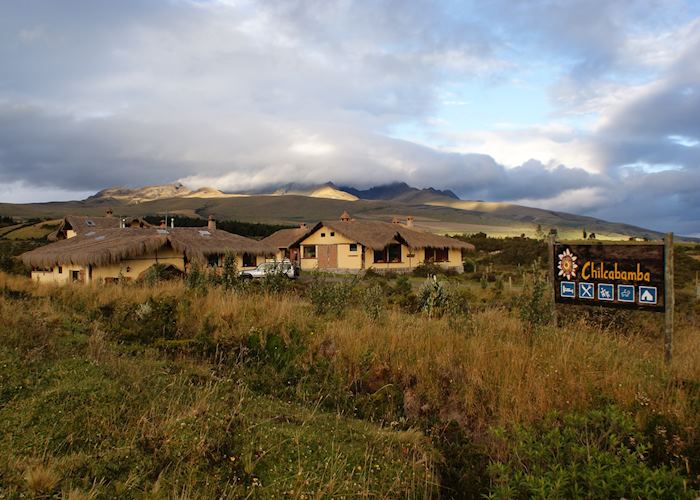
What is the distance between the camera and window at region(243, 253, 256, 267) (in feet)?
127

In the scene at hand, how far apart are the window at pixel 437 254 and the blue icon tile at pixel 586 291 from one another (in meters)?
38.3

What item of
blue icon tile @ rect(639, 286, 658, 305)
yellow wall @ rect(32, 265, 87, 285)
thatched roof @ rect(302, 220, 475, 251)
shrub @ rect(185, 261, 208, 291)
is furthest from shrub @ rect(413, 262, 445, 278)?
blue icon tile @ rect(639, 286, 658, 305)

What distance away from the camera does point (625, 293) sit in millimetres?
6883

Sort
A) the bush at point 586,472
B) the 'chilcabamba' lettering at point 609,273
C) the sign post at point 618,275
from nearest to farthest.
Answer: the bush at point 586,472, the sign post at point 618,275, the 'chilcabamba' lettering at point 609,273

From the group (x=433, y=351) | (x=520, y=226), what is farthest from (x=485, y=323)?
(x=520, y=226)

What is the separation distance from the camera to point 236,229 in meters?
87.6

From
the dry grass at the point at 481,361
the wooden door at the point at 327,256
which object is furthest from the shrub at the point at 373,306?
the wooden door at the point at 327,256

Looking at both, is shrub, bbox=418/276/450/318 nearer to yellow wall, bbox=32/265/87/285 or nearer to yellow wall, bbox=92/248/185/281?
yellow wall, bbox=92/248/185/281

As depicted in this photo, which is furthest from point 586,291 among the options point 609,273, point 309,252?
point 309,252

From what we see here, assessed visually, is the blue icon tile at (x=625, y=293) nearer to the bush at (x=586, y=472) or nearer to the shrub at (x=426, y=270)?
the bush at (x=586, y=472)

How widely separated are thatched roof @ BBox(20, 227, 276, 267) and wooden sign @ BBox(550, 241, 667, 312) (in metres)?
17.5

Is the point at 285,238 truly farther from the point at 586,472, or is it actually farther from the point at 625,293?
the point at 586,472

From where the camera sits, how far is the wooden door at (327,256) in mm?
45281

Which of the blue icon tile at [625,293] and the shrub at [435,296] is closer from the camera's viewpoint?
the blue icon tile at [625,293]
